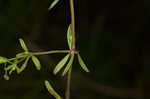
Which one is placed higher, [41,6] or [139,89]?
[41,6]

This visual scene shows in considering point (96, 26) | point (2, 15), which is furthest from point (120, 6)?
point (2, 15)

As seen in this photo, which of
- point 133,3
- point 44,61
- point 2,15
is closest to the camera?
point 2,15

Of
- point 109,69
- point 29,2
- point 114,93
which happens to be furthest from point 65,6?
point 114,93

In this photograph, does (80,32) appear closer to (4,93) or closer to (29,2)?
(29,2)

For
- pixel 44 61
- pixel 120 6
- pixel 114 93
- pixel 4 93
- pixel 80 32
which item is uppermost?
pixel 120 6

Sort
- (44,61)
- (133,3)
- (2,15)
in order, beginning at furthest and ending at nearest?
(133,3)
(44,61)
(2,15)

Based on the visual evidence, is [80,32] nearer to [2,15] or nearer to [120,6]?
[120,6]

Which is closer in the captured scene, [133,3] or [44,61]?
[44,61]
